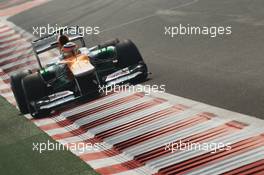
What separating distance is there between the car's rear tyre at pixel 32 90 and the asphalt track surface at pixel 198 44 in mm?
A: 2762

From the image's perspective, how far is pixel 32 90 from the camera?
13.0 m

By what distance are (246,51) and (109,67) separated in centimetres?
364

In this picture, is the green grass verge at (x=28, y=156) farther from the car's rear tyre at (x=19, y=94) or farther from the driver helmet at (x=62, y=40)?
the driver helmet at (x=62, y=40)

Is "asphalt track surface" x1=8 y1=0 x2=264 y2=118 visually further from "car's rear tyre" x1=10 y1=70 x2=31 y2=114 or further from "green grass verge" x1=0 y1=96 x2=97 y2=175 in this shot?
"green grass verge" x1=0 y1=96 x2=97 y2=175

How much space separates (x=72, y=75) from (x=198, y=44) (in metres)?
4.90

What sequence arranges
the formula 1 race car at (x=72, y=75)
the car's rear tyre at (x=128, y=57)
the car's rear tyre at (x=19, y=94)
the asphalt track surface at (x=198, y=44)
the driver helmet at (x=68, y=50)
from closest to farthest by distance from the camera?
the asphalt track surface at (x=198, y=44), the formula 1 race car at (x=72, y=75), the car's rear tyre at (x=19, y=94), the driver helmet at (x=68, y=50), the car's rear tyre at (x=128, y=57)

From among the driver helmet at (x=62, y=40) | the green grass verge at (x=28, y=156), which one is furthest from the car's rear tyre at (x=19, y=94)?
the driver helmet at (x=62, y=40)

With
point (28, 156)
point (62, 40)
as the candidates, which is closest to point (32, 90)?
point (62, 40)

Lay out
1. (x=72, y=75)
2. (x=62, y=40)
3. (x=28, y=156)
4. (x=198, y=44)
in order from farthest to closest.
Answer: (x=198, y=44)
(x=62, y=40)
(x=72, y=75)
(x=28, y=156)

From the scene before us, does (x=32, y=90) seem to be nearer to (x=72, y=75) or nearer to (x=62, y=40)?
(x=72, y=75)

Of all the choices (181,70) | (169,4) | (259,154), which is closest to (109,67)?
(181,70)

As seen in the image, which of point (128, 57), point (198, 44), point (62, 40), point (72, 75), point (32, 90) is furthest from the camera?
point (198, 44)

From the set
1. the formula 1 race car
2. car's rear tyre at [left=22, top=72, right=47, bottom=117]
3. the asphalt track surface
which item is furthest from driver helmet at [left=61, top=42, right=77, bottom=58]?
the asphalt track surface

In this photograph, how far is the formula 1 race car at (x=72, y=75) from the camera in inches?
507
